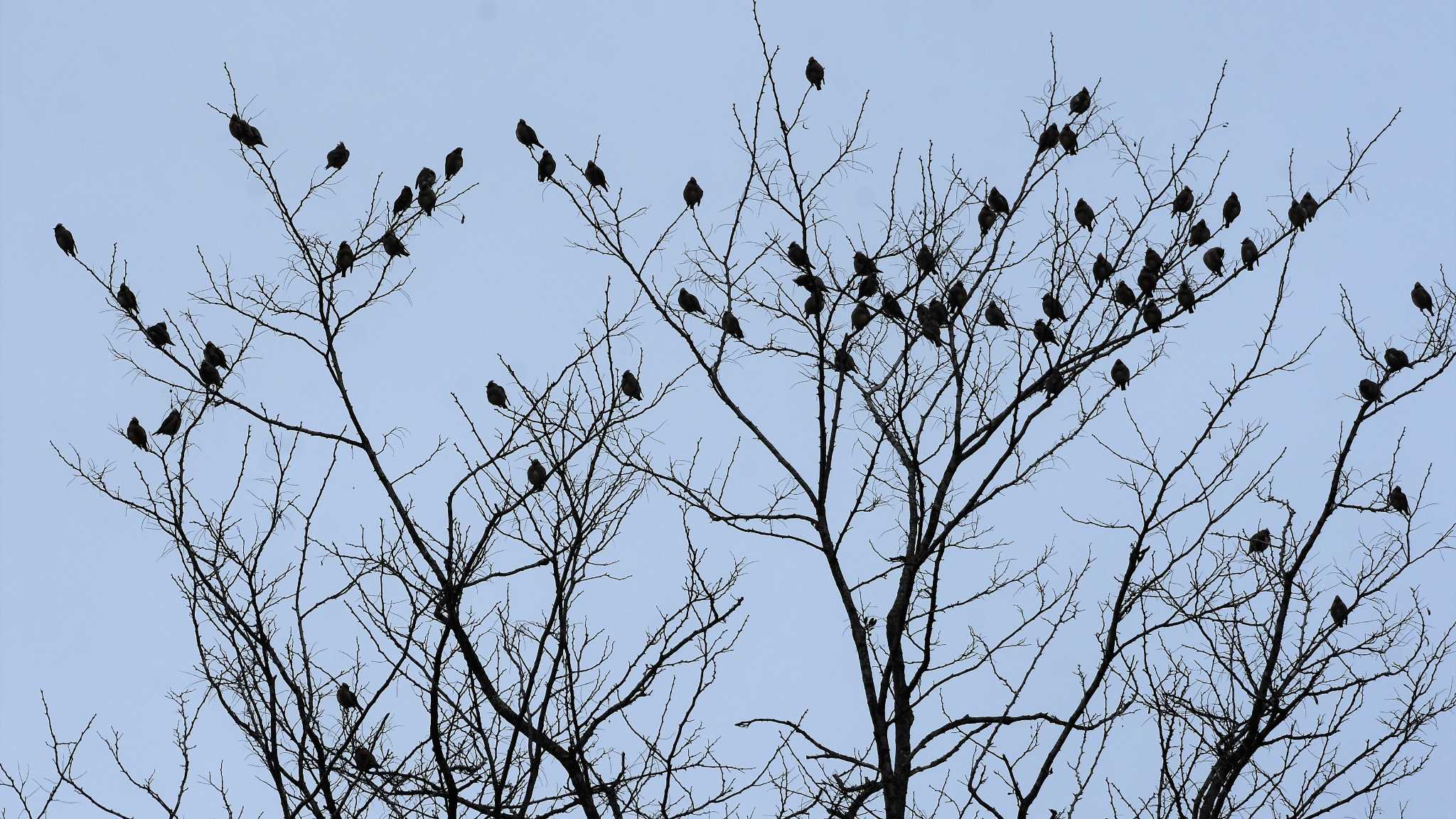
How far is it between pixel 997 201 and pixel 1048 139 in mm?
378

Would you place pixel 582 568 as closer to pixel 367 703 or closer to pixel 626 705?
pixel 626 705

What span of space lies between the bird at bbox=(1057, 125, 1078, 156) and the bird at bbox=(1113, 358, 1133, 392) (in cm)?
103

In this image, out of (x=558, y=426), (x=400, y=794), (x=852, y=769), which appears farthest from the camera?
(x=852, y=769)

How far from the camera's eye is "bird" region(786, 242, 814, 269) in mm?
6660

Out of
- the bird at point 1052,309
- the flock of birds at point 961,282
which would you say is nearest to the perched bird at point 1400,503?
the flock of birds at point 961,282

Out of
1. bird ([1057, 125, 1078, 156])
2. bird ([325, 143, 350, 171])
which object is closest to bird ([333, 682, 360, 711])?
bird ([325, 143, 350, 171])

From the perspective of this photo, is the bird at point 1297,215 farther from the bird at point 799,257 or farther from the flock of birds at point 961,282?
the bird at point 799,257

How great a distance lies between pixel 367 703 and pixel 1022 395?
10.0ft

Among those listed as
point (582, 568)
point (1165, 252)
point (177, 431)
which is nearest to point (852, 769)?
point (582, 568)

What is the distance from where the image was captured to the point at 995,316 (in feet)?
22.3

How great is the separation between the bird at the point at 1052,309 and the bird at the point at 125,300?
387 centimetres

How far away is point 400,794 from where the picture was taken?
5492mm

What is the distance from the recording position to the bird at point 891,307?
21.9 ft

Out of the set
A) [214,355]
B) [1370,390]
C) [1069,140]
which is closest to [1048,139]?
[1069,140]
